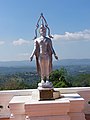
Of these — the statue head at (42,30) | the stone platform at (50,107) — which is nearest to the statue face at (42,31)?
the statue head at (42,30)

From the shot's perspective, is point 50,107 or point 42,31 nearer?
point 50,107

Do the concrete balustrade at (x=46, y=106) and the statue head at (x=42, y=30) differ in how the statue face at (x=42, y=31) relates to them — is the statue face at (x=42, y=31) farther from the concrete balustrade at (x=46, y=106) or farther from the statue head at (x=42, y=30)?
the concrete balustrade at (x=46, y=106)

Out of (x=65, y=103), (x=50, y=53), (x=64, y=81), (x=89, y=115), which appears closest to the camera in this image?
(x=65, y=103)

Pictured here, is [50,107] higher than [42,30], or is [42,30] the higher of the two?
[42,30]

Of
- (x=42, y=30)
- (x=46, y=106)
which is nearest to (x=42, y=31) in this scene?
(x=42, y=30)

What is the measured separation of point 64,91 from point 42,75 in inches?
29.6

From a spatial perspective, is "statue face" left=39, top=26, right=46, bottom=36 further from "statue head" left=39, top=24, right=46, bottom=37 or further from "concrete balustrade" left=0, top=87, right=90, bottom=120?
"concrete balustrade" left=0, top=87, right=90, bottom=120

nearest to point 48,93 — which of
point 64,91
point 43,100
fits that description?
point 43,100

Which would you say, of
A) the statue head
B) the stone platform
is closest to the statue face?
the statue head

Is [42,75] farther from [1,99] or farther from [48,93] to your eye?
[1,99]

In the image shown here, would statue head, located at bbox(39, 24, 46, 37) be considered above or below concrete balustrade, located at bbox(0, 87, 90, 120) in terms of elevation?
above

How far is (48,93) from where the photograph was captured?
470 centimetres

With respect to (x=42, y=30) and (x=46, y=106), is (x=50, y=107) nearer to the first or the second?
(x=46, y=106)

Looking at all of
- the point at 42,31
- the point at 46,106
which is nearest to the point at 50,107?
the point at 46,106
